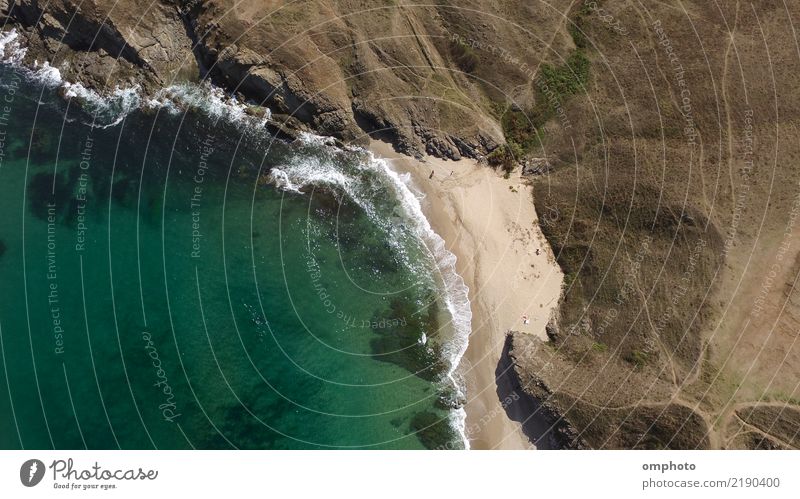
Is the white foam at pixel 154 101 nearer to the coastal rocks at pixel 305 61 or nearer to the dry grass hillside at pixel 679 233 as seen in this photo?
the coastal rocks at pixel 305 61

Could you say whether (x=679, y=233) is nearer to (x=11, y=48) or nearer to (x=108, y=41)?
(x=108, y=41)

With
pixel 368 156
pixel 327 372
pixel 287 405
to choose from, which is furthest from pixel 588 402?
pixel 368 156

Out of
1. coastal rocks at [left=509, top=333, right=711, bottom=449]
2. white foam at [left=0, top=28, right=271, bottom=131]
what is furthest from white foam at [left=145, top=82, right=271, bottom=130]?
coastal rocks at [left=509, top=333, right=711, bottom=449]

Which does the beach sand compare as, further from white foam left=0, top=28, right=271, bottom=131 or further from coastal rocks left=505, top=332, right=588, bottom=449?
white foam left=0, top=28, right=271, bottom=131

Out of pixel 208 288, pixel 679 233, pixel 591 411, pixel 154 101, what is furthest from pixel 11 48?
pixel 679 233

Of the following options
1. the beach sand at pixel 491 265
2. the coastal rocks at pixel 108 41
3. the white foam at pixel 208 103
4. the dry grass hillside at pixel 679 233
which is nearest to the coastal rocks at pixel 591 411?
the dry grass hillside at pixel 679 233

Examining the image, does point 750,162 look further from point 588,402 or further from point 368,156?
point 368,156
